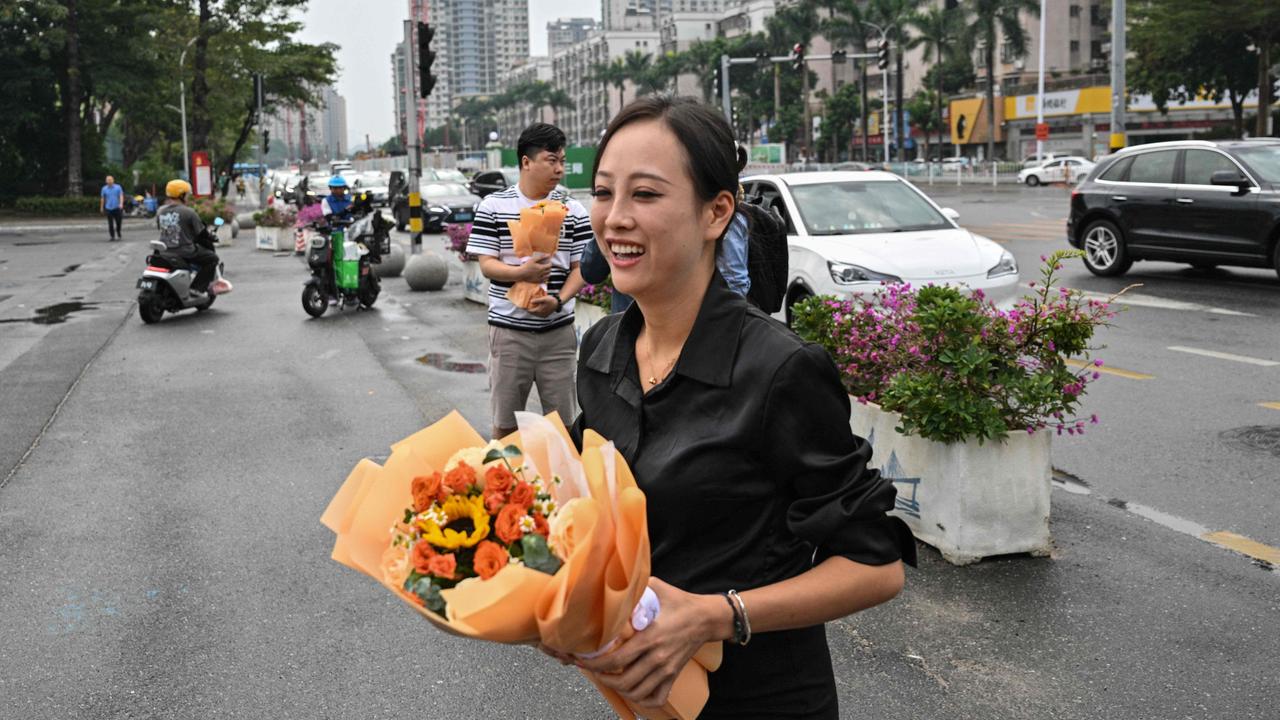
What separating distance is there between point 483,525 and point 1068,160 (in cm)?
5675

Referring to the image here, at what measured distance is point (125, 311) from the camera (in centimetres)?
1706

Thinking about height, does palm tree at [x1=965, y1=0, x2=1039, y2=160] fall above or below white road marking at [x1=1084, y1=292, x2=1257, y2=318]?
above

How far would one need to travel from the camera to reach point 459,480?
5.75 feet

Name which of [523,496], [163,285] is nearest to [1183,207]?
[163,285]

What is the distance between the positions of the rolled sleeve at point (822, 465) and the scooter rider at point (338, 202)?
1511 centimetres

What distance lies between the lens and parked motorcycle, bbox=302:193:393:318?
15.9 m

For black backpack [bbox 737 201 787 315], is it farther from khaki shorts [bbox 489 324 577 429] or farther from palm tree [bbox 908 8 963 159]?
palm tree [bbox 908 8 963 159]

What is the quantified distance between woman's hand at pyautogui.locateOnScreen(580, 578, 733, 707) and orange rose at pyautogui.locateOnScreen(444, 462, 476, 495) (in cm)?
29

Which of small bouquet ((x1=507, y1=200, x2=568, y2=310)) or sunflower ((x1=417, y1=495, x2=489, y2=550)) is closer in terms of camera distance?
sunflower ((x1=417, y1=495, x2=489, y2=550))

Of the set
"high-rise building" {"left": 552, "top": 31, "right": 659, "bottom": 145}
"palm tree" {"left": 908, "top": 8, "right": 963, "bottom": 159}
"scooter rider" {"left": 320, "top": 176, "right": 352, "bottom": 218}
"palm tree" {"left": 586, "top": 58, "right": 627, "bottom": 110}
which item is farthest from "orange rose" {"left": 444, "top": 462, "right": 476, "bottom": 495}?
"high-rise building" {"left": 552, "top": 31, "right": 659, "bottom": 145}

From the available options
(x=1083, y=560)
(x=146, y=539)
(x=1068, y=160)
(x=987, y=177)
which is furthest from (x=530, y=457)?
(x=987, y=177)

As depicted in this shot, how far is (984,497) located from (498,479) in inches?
166

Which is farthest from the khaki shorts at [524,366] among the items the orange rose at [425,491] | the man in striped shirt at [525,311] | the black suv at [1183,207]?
the black suv at [1183,207]

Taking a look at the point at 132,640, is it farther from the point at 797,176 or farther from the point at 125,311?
the point at 125,311
